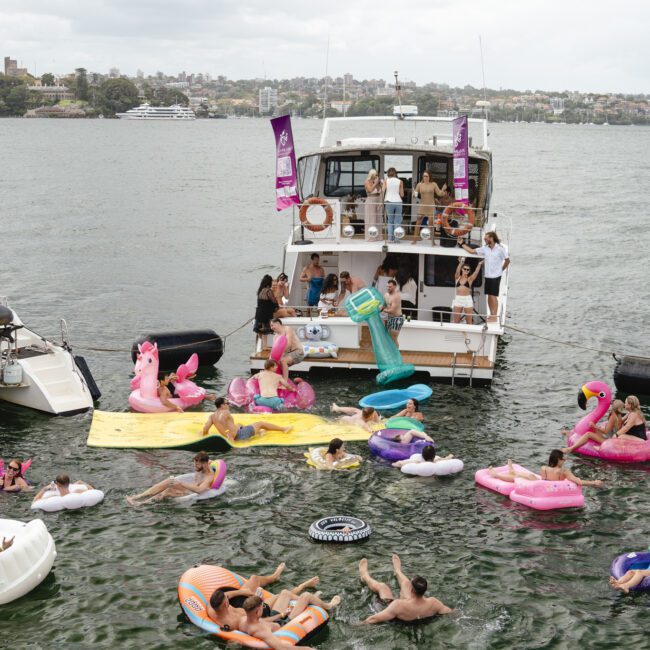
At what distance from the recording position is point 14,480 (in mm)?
16891

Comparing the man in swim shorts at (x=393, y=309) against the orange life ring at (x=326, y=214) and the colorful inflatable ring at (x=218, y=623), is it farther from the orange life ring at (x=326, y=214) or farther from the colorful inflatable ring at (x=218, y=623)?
the colorful inflatable ring at (x=218, y=623)

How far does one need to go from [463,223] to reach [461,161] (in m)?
1.54

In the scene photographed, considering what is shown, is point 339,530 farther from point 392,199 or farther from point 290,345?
point 392,199

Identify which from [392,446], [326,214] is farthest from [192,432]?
[326,214]

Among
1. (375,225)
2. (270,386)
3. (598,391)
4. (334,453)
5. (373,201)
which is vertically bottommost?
(334,453)

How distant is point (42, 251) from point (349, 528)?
3330 centimetres

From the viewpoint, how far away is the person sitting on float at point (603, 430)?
18672 millimetres

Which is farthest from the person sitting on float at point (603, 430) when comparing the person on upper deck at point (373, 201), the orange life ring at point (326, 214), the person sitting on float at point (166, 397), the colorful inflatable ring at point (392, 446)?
the orange life ring at point (326, 214)

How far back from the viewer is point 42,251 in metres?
44.8

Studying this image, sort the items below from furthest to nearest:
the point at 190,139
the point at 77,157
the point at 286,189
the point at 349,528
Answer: the point at 190,139 < the point at 77,157 < the point at 286,189 < the point at 349,528

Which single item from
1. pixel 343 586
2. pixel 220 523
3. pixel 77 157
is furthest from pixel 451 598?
pixel 77 157

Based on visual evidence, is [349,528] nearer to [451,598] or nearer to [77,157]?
[451,598]

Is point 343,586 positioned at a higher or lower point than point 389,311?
lower

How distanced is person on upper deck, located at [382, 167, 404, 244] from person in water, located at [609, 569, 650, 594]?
462 inches
